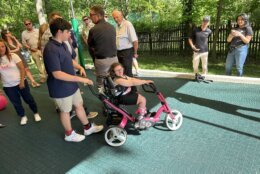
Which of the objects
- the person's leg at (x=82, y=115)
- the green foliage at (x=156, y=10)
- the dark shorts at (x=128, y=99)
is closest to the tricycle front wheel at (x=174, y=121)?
the dark shorts at (x=128, y=99)

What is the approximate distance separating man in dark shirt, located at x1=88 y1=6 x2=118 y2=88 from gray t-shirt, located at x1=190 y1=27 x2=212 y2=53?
102 inches

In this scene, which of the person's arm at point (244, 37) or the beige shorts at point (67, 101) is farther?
the person's arm at point (244, 37)

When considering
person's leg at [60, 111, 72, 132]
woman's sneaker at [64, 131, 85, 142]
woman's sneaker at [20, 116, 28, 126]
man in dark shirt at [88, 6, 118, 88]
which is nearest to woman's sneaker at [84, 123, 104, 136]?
woman's sneaker at [64, 131, 85, 142]

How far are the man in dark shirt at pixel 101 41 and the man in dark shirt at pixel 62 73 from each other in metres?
0.61

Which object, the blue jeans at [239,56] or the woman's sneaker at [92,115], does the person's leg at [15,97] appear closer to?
the woman's sneaker at [92,115]

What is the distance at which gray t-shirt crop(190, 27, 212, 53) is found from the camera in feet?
18.3

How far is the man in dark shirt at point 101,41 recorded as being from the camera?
3.76 meters

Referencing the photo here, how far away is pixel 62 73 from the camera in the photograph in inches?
112

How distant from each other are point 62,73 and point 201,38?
3867 mm

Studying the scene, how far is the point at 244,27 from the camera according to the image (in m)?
5.00

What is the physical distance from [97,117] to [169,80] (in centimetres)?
253

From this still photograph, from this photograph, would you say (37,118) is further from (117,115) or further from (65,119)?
(117,115)

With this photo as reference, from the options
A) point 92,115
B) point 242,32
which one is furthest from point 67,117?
point 242,32

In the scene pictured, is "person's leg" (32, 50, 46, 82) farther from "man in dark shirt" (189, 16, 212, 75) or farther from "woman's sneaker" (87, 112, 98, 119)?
"man in dark shirt" (189, 16, 212, 75)
